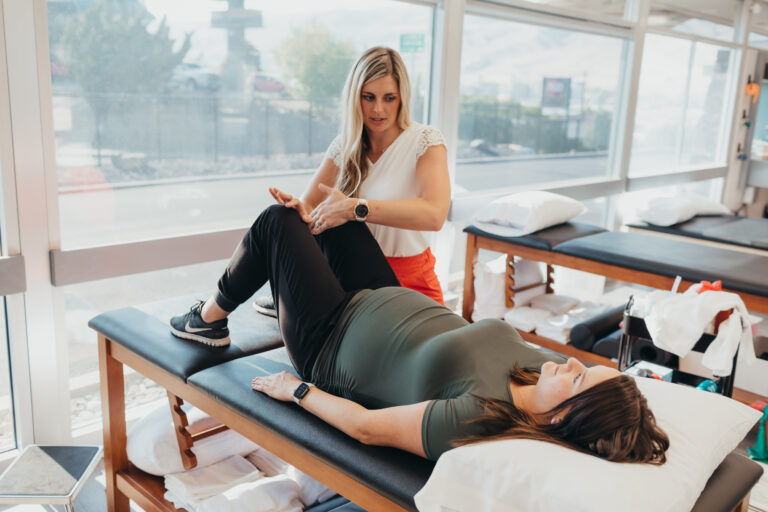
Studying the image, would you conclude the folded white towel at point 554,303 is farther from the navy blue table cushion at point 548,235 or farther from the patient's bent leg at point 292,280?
the patient's bent leg at point 292,280

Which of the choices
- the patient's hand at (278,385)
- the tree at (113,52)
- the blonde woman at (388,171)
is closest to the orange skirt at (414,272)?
the blonde woman at (388,171)

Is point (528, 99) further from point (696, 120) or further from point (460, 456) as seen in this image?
point (460, 456)

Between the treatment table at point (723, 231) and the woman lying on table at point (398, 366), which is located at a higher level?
the woman lying on table at point (398, 366)

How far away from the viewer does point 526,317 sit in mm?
3174

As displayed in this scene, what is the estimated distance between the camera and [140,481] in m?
1.88

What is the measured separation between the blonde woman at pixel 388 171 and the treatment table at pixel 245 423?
0.39 metres

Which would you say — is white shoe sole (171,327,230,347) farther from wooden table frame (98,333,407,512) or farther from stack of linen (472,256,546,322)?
stack of linen (472,256,546,322)

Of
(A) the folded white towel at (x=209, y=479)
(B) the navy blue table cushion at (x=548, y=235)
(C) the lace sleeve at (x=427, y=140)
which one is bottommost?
(A) the folded white towel at (x=209, y=479)

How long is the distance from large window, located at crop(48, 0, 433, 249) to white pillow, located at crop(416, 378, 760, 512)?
5.66 feet

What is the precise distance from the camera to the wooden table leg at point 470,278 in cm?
339

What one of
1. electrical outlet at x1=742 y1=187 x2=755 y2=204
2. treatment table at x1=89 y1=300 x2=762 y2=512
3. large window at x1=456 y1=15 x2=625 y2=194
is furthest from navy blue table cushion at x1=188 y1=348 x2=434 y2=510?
electrical outlet at x1=742 y1=187 x2=755 y2=204

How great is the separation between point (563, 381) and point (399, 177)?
1.01 meters

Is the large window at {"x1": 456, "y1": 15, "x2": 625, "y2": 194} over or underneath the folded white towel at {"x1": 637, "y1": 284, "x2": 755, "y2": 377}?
over

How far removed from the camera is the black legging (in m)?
1.65
